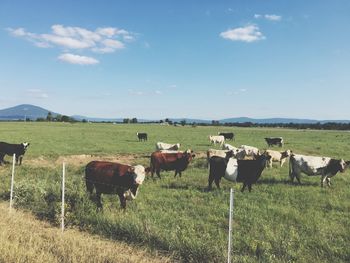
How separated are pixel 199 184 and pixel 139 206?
515 cm

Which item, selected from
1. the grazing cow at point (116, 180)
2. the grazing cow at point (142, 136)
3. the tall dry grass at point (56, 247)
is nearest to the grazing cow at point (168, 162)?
the grazing cow at point (116, 180)

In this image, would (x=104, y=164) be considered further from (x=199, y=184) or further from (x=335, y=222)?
(x=335, y=222)

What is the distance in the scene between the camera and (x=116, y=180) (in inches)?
479

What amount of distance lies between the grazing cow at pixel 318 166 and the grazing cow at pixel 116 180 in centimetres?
847

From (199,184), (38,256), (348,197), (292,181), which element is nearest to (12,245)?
(38,256)

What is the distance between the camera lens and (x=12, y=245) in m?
7.31

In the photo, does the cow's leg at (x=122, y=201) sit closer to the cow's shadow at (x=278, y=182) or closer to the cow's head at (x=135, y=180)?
the cow's head at (x=135, y=180)

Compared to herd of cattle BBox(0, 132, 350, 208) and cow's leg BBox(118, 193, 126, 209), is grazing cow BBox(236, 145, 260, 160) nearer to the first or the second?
herd of cattle BBox(0, 132, 350, 208)

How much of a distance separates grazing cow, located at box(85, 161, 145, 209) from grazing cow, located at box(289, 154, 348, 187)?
847 cm

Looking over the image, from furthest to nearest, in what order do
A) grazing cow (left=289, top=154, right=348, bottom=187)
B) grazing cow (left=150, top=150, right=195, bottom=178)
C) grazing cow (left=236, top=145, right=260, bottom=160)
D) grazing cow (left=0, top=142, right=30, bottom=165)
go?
grazing cow (left=236, top=145, right=260, bottom=160), grazing cow (left=0, top=142, right=30, bottom=165), grazing cow (left=150, top=150, right=195, bottom=178), grazing cow (left=289, top=154, right=348, bottom=187)

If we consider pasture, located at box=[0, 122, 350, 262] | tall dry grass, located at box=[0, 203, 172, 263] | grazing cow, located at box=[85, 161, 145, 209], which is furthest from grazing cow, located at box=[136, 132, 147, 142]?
tall dry grass, located at box=[0, 203, 172, 263]

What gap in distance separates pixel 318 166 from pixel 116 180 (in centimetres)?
968

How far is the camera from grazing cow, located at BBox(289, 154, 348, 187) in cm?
1684

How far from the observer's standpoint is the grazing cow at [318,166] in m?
16.8
